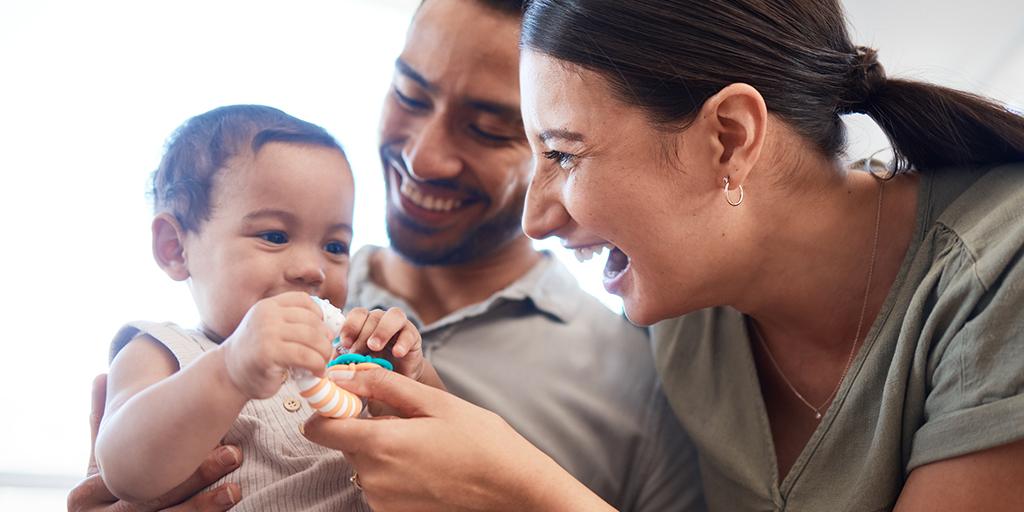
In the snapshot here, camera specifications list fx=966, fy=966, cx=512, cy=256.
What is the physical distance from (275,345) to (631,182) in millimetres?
536

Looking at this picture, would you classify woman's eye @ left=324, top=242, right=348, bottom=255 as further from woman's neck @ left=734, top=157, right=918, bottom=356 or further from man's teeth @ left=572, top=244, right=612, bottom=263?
woman's neck @ left=734, top=157, right=918, bottom=356

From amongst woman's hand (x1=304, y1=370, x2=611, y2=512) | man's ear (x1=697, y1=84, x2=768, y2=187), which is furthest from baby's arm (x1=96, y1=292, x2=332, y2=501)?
man's ear (x1=697, y1=84, x2=768, y2=187)

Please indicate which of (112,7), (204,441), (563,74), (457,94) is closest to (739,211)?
(563,74)

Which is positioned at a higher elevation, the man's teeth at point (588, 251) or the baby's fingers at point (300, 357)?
the baby's fingers at point (300, 357)

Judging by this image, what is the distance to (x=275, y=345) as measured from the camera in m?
0.92

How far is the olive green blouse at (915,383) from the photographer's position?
44.1 inches

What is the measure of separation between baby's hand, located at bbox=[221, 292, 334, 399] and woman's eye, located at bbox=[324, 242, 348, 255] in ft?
1.15

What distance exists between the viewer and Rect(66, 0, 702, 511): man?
165cm

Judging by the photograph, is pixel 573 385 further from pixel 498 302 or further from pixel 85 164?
pixel 85 164

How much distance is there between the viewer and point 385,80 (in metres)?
2.24

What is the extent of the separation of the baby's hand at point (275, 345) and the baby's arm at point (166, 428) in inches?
1.3

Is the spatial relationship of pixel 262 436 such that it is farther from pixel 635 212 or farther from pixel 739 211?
pixel 739 211

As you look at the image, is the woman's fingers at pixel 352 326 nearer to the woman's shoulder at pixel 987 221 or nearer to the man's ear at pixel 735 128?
the man's ear at pixel 735 128

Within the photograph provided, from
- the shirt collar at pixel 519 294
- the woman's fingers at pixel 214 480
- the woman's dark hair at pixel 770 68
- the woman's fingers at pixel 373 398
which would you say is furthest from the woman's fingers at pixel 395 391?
the shirt collar at pixel 519 294
